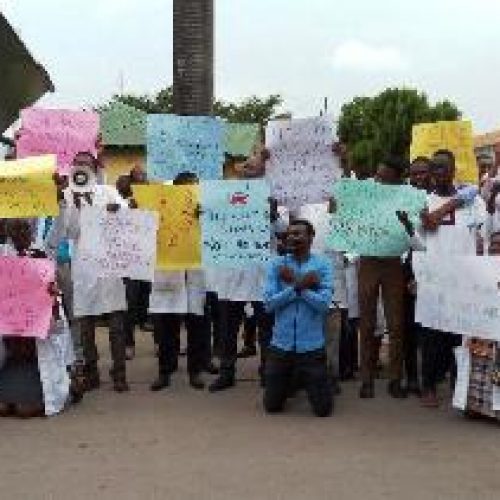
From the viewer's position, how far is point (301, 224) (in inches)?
303

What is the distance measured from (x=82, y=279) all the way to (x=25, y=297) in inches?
28.4

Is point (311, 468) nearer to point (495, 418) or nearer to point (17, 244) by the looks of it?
point (495, 418)

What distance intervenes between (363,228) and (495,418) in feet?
5.26

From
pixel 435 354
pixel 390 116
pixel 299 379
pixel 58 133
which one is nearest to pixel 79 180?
pixel 58 133

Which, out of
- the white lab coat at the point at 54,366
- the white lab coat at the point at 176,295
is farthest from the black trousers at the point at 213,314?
the white lab coat at the point at 54,366

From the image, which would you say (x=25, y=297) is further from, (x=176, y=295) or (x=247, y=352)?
(x=247, y=352)

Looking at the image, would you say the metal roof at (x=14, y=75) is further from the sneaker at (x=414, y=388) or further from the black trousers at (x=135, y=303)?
the black trousers at (x=135, y=303)

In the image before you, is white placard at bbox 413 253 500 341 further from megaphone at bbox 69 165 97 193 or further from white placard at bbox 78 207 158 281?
megaphone at bbox 69 165 97 193

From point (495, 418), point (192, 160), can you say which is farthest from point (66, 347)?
point (495, 418)

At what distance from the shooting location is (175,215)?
8.35 meters

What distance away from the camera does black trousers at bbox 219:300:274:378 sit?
841cm

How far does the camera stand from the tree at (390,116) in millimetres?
40125

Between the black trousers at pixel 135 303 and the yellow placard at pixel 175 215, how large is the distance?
2.06 metres

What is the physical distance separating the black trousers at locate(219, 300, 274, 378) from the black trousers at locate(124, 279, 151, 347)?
1.96m
